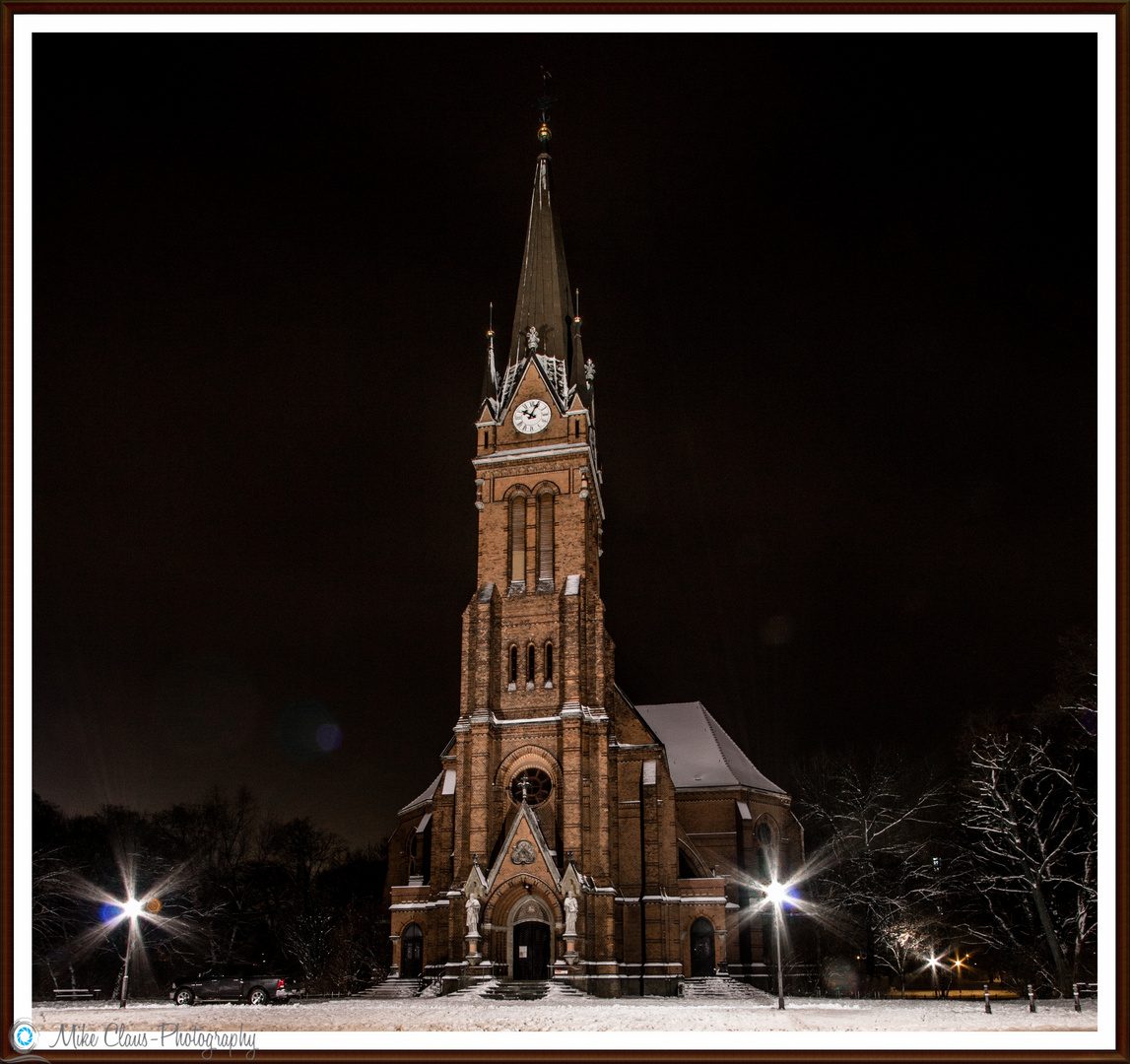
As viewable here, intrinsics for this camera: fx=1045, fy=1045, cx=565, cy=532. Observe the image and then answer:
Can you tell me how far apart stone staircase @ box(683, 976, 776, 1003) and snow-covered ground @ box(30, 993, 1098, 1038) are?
694 cm

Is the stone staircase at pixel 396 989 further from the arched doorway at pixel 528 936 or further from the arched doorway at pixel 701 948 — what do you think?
the arched doorway at pixel 701 948

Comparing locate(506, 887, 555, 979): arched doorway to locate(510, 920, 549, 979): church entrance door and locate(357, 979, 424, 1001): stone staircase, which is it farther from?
locate(357, 979, 424, 1001): stone staircase

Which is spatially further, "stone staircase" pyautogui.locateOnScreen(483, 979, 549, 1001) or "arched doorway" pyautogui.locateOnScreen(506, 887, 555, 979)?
"arched doorway" pyautogui.locateOnScreen(506, 887, 555, 979)

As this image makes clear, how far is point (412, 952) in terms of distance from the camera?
45375 mm

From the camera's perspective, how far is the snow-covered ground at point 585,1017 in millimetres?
20406

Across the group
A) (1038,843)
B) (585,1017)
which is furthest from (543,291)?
Result: (585,1017)

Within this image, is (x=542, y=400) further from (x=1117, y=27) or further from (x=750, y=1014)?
(x=1117, y=27)

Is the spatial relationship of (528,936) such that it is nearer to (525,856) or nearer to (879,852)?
(525,856)

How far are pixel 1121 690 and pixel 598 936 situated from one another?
29950 millimetres

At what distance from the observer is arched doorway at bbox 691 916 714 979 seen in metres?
42.9

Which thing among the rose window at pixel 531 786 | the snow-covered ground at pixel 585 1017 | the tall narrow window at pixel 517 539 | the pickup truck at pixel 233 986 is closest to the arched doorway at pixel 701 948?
the rose window at pixel 531 786

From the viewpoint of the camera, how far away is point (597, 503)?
50781mm

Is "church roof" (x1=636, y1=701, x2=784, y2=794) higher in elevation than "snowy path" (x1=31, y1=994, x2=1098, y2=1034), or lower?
higher

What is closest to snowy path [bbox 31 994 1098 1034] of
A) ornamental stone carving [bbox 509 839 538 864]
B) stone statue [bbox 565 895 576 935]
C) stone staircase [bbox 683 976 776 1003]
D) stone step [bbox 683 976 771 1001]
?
stone staircase [bbox 683 976 776 1003]
